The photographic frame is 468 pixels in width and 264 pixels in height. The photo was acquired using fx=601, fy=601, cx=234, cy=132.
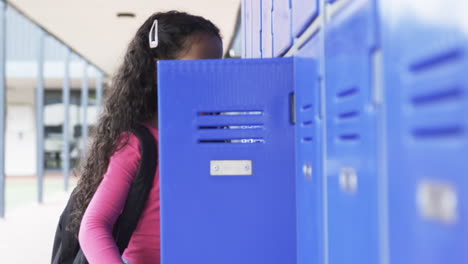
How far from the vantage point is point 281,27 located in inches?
48.5

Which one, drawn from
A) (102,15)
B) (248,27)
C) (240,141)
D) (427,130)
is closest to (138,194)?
(240,141)

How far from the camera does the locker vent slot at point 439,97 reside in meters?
0.39

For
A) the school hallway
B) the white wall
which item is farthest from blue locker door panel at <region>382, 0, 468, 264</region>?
the white wall

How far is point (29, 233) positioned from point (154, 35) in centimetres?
516

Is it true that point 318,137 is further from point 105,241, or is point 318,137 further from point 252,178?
point 105,241

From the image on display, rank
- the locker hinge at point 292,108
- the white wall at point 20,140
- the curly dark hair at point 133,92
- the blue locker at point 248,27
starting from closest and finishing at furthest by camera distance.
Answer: the locker hinge at point 292,108
the curly dark hair at point 133,92
the blue locker at point 248,27
the white wall at point 20,140

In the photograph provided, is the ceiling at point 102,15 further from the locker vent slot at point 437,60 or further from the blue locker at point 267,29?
the locker vent slot at point 437,60

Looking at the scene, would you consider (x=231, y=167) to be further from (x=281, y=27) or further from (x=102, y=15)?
(x=102, y=15)

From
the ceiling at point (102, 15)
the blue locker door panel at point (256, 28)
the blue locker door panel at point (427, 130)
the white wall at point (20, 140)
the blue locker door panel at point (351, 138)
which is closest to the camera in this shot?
the blue locker door panel at point (427, 130)

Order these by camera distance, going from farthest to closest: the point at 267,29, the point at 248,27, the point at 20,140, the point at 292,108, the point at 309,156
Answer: the point at 20,140, the point at 248,27, the point at 267,29, the point at 292,108, the point at 309,156

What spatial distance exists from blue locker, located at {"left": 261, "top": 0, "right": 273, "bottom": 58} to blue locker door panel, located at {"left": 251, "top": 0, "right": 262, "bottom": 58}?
0.08 meters

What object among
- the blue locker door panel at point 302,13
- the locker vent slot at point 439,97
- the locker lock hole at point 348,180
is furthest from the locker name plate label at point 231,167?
the locker vent slot at point 439,97

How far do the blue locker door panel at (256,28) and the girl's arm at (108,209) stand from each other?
2.41 feet

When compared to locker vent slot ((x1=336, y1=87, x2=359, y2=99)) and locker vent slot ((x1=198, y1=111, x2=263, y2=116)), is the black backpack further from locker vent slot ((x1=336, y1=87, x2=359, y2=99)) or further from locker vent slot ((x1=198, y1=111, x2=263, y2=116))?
locker vent slot ((x1=336, y1=87, x2=359, y2=99))
